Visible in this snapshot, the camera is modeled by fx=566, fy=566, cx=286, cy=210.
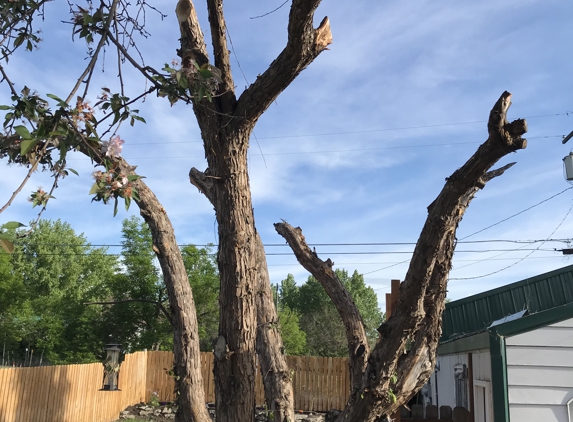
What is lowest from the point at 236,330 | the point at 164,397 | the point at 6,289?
the point at 164,397

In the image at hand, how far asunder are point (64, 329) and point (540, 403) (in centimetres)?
2337

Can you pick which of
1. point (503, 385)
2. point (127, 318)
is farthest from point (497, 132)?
point (127, 318)

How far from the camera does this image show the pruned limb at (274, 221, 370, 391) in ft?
13.4

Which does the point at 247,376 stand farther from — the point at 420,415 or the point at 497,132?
the point at 420,415

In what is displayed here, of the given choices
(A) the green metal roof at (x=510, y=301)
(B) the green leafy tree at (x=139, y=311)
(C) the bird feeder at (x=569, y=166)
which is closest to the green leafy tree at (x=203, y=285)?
(B) the green leafy tree at (x=139, y=311)

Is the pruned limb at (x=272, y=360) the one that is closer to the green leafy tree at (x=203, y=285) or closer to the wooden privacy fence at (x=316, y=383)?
the wooden privacy fence at (x=316, y=383)

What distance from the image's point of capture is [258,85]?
2.91 meters

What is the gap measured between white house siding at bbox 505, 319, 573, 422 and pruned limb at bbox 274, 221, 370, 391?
7.31 feet

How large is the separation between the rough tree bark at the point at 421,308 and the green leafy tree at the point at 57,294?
1484cm

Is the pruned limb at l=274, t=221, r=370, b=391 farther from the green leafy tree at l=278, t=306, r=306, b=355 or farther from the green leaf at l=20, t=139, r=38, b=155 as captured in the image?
the green leafy tree at l=278, t=306, r=306, b=355

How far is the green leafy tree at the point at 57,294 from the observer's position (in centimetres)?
2469

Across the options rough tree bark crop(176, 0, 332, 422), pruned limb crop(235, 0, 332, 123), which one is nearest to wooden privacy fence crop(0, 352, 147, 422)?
rough tree bark crop(176, 0, 332, 422)

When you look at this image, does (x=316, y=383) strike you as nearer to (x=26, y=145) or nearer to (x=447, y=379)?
(x=447, y=379)

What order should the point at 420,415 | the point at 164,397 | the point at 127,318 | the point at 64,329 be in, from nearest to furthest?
1. the point at 420,415
2. the point at 164,397
3. the point at 127,318
4. the point at 64,329
